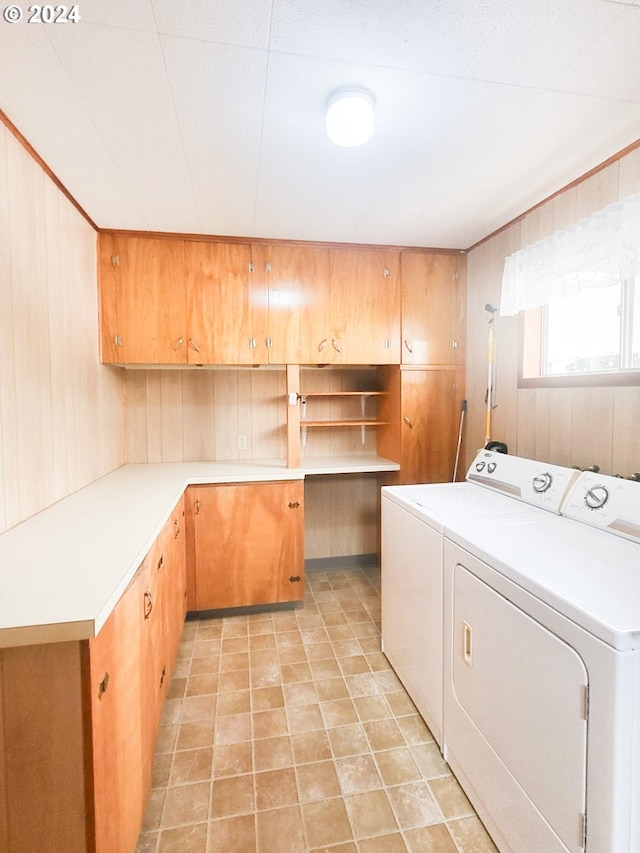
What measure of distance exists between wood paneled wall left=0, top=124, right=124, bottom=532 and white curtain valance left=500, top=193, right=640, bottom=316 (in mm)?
2255

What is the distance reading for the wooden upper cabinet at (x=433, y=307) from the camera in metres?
2.81

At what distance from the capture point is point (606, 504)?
4.70 feet

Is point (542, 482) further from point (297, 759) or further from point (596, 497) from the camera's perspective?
point (297, 759)

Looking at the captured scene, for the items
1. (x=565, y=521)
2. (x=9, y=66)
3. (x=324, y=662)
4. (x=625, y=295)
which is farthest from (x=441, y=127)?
(x=324, y=662)

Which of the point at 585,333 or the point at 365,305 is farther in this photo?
the point at 365,305

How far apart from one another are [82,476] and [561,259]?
8.38 feet

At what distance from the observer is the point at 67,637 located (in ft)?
2.82

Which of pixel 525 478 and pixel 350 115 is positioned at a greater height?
pixel 350 115

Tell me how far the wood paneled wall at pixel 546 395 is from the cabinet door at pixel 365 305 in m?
0.54

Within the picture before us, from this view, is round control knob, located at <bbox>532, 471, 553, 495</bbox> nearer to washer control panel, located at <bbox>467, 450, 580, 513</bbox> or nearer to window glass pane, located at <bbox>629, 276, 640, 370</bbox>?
washer control panel, located at <bbox>467, 450, 580, 513</bbox>

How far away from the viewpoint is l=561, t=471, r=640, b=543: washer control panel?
1.34 meters

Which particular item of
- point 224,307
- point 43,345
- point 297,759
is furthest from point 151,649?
point 224,307

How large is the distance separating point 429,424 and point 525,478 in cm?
104

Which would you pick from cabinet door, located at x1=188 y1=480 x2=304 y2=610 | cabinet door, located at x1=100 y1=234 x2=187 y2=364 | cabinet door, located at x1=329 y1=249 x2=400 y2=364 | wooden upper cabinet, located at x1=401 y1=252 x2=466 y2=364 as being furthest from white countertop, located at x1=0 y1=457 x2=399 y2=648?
wooden upper cabinet, located at x1=401 y1=252 x2=466 y2=364
